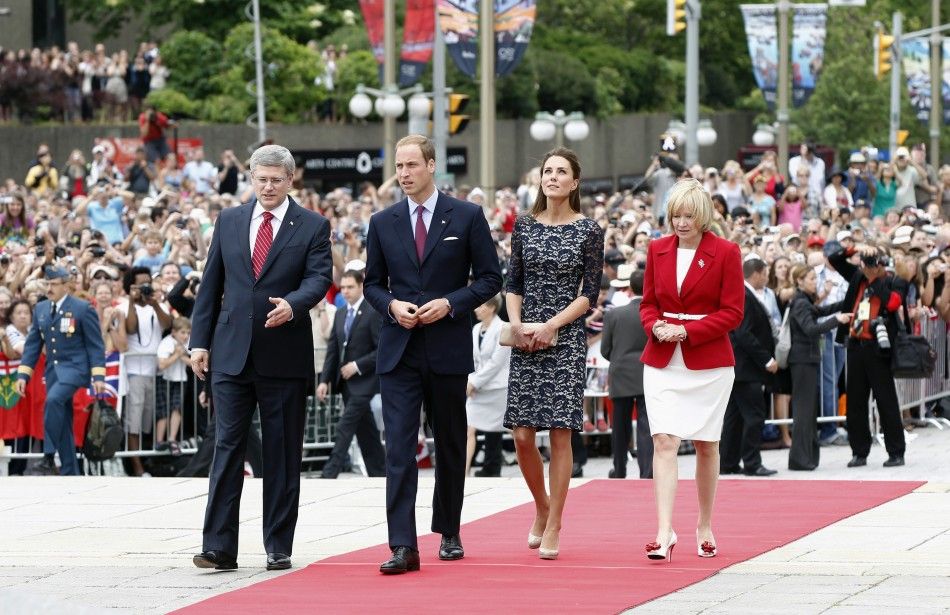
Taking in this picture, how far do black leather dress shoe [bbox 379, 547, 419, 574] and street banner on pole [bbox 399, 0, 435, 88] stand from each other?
953 inches

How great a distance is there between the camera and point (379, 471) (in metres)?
16.7

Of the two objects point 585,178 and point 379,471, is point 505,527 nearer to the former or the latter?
point 379,471

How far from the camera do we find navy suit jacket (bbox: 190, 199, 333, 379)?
9961 mm

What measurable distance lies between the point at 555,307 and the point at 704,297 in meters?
0.73

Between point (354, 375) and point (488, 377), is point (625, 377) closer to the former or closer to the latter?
point (488, 377)

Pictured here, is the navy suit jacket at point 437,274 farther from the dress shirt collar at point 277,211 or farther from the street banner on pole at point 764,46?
the street banner on pole at point 764,46

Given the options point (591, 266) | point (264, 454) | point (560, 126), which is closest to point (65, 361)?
point (264, 454)

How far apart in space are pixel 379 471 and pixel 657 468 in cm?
680

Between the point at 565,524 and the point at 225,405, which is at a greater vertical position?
the point at 225,405

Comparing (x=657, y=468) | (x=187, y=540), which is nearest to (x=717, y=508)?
(x=657, y=468)

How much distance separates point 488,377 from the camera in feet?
54.1

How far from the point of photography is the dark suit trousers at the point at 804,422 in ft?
56.0

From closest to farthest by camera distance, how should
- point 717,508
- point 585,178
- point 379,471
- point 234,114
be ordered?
point 717,508 < point 379,471 < point 234,114 < point 585,178

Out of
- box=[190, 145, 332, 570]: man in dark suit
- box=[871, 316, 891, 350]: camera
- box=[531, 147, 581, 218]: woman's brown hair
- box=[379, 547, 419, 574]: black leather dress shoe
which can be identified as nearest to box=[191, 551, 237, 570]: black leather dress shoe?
box=[190, 145, 332, 570]: man in dark suit
